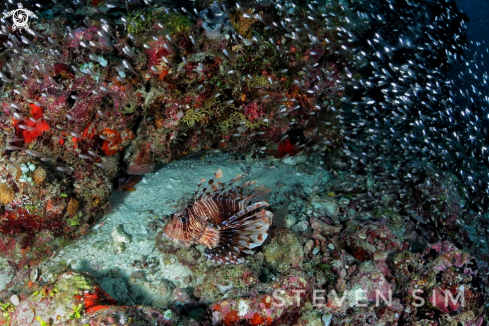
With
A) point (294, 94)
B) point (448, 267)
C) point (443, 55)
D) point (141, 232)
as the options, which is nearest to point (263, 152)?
point (294, 94)

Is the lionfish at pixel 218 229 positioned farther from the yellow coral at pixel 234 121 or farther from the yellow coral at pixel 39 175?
the yellow coral at pixel 234 121

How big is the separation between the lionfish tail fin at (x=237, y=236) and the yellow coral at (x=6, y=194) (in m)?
2.54

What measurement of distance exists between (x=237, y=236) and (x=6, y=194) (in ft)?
9.73

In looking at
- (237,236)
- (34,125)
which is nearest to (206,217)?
(237,236)

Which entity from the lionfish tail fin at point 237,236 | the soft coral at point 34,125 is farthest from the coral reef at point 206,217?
the lionfish tail fin at point 237,236

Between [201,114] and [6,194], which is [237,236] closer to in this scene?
[201,114]

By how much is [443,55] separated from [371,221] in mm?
10468

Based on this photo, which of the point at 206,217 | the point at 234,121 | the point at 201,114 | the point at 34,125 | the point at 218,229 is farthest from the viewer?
the point at 234,121

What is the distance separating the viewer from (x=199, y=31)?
4812mm

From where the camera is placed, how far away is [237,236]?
12.6 feet

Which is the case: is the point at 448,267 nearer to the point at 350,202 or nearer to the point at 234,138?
the point at 350,202

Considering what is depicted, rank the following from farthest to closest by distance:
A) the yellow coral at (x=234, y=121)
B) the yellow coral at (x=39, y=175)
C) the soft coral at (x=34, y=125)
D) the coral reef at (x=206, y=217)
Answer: the yellow coral at (x=234, y=121), the soft coral at (x=34, y=125), the yellow coral at (x=39, y=175), the coral reef at (x=206, y=217)

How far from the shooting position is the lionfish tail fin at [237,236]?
3.79 metres

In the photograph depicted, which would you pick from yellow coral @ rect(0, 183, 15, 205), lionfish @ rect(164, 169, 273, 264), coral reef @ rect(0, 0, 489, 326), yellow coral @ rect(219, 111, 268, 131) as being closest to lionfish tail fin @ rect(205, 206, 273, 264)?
lionfish @ rect(164, 169, 273, 264)
